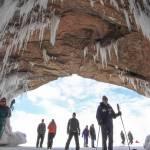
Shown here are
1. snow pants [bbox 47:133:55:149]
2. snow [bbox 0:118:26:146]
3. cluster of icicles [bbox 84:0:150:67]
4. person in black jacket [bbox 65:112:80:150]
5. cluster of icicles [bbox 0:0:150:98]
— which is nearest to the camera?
cluster of icicles [bbox 84:0:150:67]

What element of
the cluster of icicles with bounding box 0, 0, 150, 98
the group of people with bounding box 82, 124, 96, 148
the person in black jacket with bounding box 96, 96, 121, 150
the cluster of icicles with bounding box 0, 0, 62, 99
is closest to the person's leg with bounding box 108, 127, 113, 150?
the person in black jacket with bounding box 96, 96, 121, 150

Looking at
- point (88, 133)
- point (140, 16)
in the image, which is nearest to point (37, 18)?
point (140, 16)

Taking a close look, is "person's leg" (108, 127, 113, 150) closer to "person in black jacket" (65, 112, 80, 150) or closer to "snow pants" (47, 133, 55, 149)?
"person in black jacket" (65, 112, 80, 150)

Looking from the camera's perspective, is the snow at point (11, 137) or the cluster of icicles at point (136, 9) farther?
the snow at point (11, 137)

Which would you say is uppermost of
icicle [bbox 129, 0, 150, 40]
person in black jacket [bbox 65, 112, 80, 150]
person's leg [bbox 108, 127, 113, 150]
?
Result: icicle [bbox 129, 0, 150, 40]

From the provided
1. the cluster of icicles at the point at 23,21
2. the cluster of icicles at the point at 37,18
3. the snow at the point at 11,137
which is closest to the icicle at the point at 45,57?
the cluster of icicles at the point at 23,21

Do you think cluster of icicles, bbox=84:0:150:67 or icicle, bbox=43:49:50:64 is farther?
icicle, bbox=43:49:50:64

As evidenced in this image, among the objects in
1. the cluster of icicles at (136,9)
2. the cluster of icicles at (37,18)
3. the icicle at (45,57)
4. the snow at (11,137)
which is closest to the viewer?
the cluster of icicles at (136,9)

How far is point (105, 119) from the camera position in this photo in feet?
31.5

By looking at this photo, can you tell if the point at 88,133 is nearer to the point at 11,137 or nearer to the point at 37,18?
the point at 11,137

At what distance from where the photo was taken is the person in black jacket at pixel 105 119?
371 inches

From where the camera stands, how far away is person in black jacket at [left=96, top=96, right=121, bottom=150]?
9.43 meters

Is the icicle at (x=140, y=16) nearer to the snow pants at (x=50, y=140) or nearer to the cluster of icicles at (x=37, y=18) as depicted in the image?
the cluster of icicles at (x=37, y=18)

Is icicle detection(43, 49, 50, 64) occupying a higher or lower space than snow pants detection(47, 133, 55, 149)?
higher
